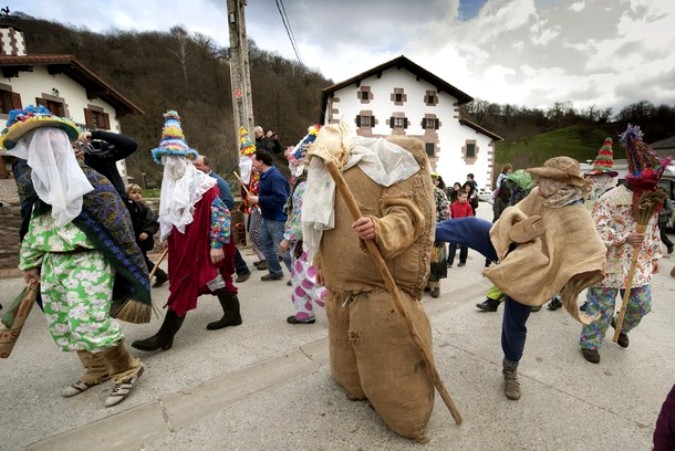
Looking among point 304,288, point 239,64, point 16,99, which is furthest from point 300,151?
point 16,99

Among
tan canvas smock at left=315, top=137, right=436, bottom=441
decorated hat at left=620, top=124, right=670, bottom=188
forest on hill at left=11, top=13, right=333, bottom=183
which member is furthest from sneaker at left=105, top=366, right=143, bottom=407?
forest on hill at left=11, top=13, right=333, bottom=183

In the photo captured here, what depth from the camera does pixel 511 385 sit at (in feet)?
7.19

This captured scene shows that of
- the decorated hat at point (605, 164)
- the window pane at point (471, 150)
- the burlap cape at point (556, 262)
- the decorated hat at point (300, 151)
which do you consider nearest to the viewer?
the burlap cape at point (556, 262)

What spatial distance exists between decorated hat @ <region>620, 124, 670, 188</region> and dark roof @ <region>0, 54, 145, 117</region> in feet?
57.7

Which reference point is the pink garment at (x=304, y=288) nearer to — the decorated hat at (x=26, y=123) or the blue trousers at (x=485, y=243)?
the blue trousers at (x=485, y=243)

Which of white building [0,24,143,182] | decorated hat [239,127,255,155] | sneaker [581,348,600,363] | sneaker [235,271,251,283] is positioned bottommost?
sneaker [581,348,600,363]

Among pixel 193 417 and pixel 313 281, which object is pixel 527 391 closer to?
pixel 313 281

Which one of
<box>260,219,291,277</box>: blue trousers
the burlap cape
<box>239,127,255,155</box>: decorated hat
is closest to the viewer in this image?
the burlap cape

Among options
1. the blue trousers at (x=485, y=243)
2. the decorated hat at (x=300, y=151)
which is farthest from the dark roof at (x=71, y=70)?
the blue trousers at (x=485, y=243)

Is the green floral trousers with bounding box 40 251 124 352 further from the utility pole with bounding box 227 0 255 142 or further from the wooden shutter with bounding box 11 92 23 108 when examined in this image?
the wooden shutter with bounding box 11 92 23 108

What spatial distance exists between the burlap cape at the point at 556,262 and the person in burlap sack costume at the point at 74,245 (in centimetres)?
247

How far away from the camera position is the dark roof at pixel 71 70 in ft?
38.7

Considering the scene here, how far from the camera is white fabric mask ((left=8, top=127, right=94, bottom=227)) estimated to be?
1.89 metres

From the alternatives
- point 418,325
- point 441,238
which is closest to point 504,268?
point 441,238
